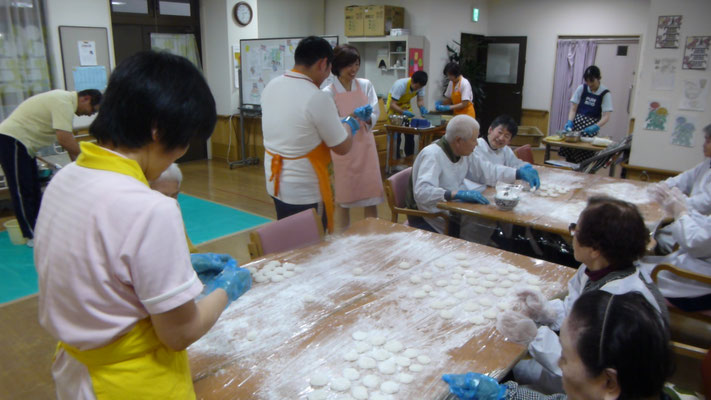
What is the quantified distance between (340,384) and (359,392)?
0.05m

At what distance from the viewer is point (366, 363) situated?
1352mm

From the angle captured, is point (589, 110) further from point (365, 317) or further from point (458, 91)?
point (365, 317)

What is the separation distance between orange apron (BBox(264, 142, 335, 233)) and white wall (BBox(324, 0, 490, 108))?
5.09 metres

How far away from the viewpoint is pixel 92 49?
216 inches

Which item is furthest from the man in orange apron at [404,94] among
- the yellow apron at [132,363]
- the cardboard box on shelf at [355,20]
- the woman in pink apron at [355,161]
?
the yellow apron at [132,363]

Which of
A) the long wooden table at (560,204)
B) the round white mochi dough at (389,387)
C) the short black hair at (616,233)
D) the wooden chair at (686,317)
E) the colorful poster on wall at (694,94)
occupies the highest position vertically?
the colorful poster on wall at (694,94)

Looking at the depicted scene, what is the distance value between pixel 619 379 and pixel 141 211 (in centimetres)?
95

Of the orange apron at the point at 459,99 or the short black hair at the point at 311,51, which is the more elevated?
the short black hair at the point at 311,51

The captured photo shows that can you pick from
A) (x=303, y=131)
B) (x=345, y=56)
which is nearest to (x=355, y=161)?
(x=345, y=56)

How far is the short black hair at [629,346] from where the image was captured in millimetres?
931

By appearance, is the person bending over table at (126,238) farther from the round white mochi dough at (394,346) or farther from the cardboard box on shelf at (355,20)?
the cardboard box on shelf at (355,20)

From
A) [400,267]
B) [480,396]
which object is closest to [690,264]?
[400,267]

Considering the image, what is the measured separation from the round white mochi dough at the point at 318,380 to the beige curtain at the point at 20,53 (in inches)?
204

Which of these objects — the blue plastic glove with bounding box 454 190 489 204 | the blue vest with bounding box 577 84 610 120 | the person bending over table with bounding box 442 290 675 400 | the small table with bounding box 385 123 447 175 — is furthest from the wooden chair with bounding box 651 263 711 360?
the small table with bounding box 385 123 447 175
